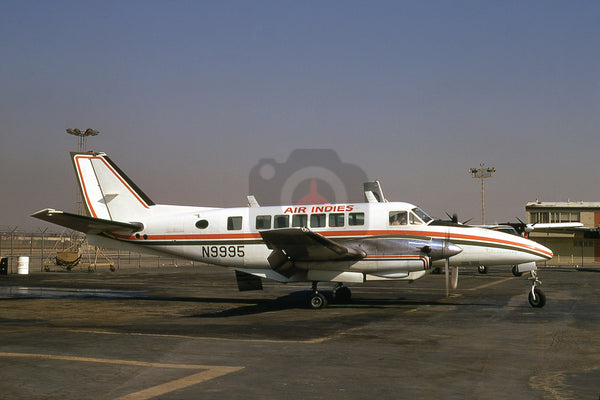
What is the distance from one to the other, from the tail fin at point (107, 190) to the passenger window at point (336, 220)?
8.04 metres

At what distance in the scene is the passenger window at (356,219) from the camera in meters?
20.9

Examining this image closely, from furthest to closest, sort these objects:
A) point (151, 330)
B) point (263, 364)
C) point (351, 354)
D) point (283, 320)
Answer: point (283, 320) → point (151, 330) → point (351, 354) → point (263, 364)

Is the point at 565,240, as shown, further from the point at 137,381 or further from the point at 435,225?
the point at 137,381

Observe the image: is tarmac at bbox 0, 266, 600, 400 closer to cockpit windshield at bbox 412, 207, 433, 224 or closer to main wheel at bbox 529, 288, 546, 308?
main wheel at bbox 529, 288, 546, 308

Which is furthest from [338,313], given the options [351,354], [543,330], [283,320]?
[351,354]

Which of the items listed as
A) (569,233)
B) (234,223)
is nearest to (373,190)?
(234,223)

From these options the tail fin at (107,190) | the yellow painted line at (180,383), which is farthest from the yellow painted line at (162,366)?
the tail fin at (107,190)

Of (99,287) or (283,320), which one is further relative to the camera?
(99,287)

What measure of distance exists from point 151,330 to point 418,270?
9.50 meters

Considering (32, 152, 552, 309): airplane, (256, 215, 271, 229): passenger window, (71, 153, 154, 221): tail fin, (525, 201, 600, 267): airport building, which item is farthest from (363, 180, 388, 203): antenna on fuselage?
(525, 201, 600, 267): airport building

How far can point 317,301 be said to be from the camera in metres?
20.5

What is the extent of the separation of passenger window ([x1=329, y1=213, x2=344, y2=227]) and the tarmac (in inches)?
120

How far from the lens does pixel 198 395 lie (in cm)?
795

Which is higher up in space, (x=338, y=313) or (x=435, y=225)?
(x=435, y=225)
